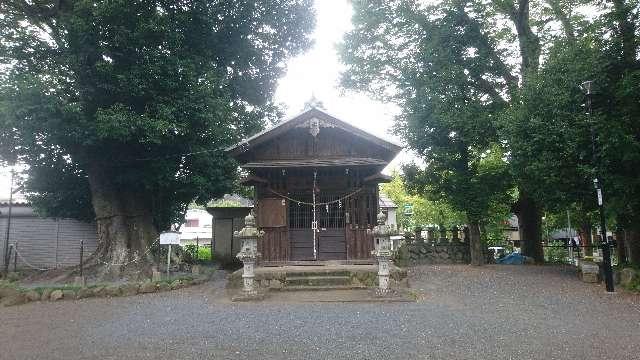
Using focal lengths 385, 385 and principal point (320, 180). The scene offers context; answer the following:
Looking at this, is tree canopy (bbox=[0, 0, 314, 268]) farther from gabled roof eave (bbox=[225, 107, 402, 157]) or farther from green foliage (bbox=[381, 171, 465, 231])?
green foliage (bbox=[381, 171, 465, 231])

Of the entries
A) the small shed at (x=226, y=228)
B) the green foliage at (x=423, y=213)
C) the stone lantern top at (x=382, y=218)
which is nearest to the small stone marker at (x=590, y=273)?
the stone lantern top at (x=382, y=218)

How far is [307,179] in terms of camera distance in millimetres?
14211

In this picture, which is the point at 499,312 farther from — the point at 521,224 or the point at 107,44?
the point at 107,44

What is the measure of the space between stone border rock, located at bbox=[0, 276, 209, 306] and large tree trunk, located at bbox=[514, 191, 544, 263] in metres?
17.0

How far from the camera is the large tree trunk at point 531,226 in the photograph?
1912 cm

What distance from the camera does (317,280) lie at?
12.0 meters

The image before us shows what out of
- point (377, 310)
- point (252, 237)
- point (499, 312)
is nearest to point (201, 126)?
point (252, 237)

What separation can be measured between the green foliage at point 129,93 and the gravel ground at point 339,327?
17.7 feet

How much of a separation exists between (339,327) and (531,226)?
15443mm

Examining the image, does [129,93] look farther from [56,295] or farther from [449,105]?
[449,105]

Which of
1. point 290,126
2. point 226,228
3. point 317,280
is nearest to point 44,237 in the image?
point 226,228

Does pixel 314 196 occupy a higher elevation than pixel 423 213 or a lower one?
higher

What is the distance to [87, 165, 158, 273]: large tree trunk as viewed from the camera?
576 inches

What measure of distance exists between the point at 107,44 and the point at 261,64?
706cm
